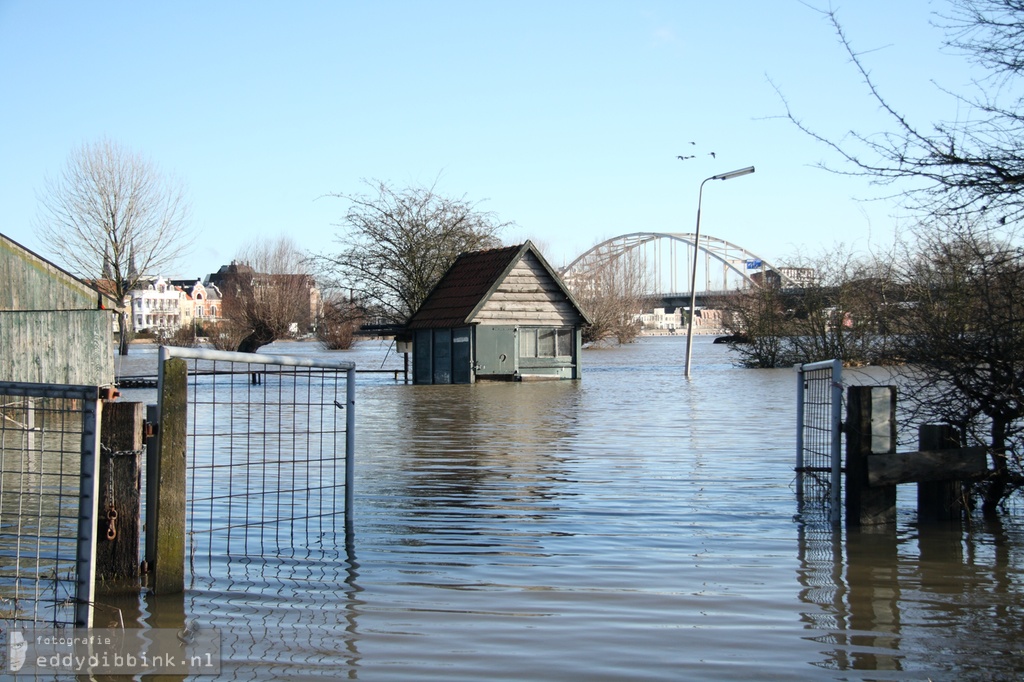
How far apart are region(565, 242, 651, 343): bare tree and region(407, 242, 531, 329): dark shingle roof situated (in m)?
38.3

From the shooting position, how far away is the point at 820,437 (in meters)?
10.5

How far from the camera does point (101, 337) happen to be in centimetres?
2030

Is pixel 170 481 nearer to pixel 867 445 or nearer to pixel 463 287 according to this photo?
pixel 867 445

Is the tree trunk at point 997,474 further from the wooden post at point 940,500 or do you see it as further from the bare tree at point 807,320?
the bare tree at point 807,320

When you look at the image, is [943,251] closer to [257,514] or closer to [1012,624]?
[1012,624]

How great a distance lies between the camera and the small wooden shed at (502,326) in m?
35.6

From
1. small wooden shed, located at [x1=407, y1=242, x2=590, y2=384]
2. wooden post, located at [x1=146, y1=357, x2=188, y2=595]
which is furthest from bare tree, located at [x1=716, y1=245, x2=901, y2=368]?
wooden post, located at [x1=146, y1=357, x2=188, y2=595]

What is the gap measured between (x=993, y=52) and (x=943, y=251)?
1.92 metres

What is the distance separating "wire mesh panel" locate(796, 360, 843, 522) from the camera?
819 cm

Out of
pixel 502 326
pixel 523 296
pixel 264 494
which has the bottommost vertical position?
pixel 264 494

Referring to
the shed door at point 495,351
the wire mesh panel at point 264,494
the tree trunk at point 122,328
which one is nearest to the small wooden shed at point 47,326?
the tree trunk at point 122,328

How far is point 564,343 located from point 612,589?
3134 centimetres

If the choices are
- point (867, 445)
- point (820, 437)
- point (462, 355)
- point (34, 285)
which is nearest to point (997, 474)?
point (867, 445)

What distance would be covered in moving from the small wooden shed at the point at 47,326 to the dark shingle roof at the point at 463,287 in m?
16.2
